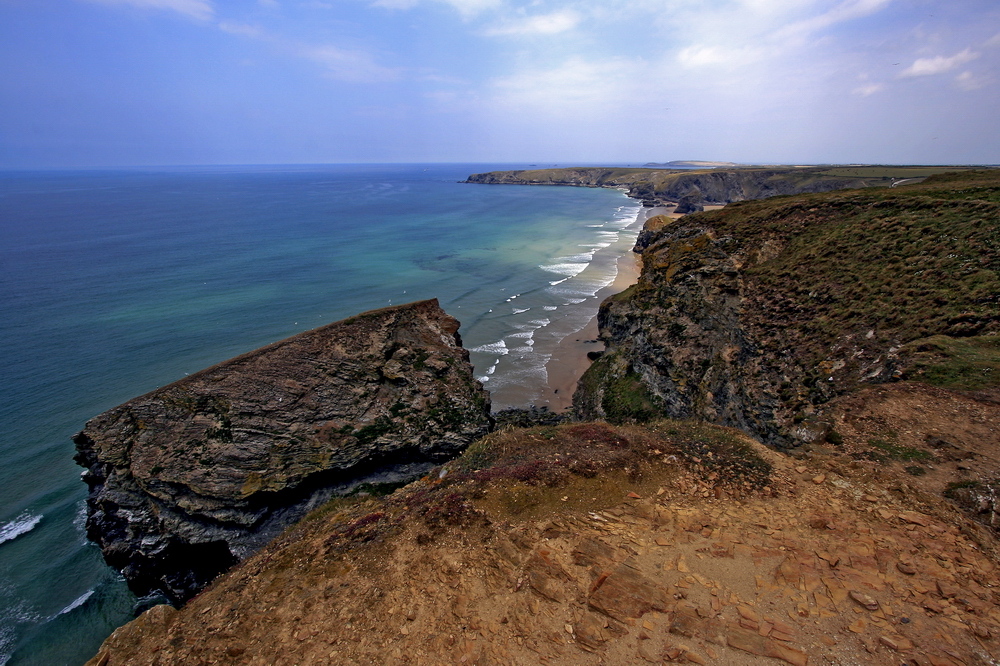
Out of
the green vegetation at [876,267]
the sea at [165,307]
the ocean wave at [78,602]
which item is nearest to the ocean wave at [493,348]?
the sea at [165,307]

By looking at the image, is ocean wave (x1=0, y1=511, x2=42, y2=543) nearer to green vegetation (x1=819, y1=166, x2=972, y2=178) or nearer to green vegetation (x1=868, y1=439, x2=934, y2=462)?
green vegetation (x1=868, y1=439, x2=934, y2=462)

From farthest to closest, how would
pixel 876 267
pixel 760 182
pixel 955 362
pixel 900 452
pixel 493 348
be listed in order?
pixel 760 182
pixel 493 348
pixel 876 267
pixel 955 362
pixel 900 452

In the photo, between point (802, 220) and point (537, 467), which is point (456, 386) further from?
point (802, 220)

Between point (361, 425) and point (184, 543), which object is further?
point (361, 425)

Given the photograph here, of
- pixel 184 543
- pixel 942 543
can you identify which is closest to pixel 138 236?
pixel 184 543

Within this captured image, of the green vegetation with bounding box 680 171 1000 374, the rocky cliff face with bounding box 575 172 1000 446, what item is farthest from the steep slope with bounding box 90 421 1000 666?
the green vegetation with bounding box 680 171 1000 374

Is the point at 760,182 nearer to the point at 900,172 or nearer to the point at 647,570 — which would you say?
the point at 900,172

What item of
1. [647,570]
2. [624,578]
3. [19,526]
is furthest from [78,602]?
[647,570]
